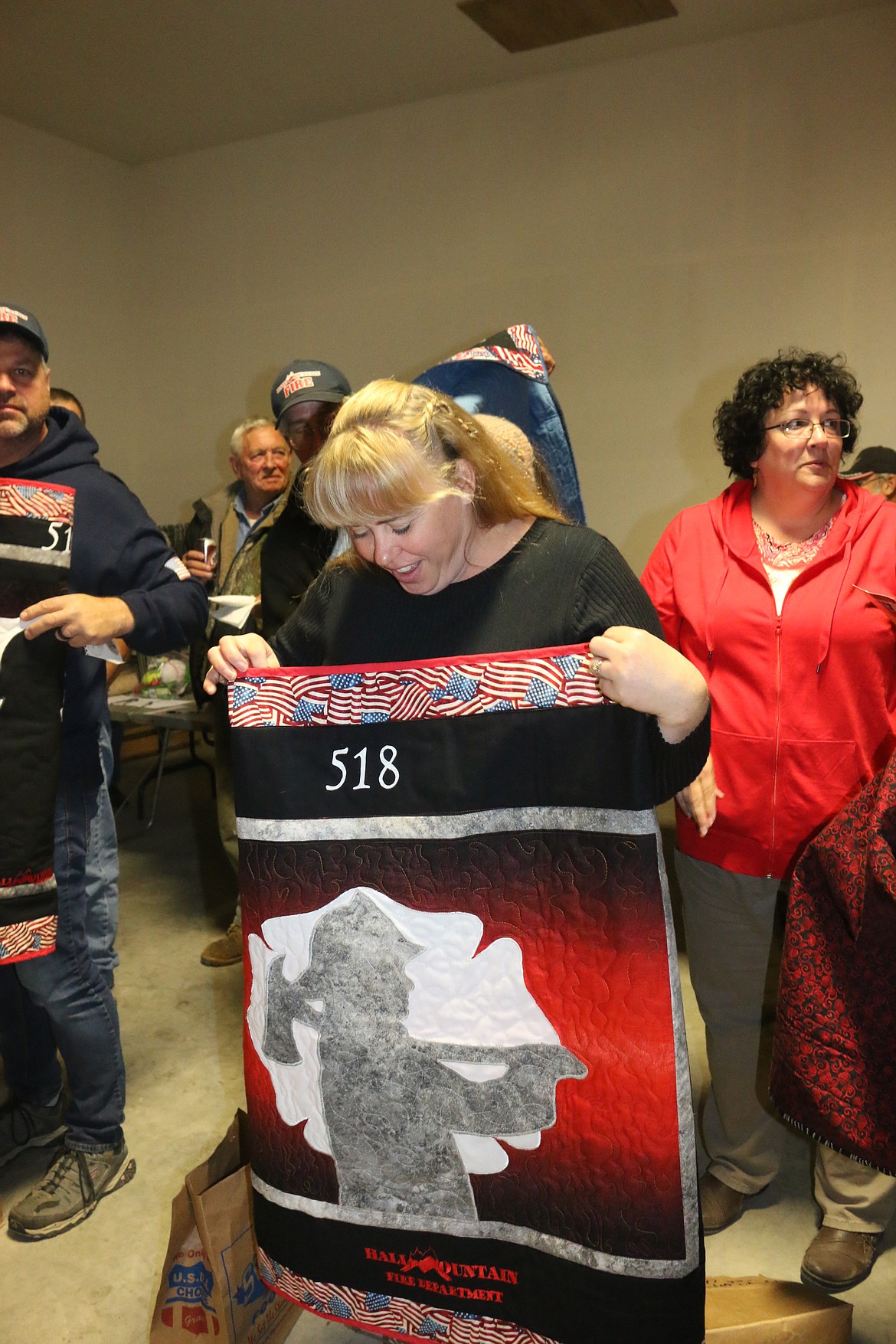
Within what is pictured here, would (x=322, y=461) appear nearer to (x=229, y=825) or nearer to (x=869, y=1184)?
(x=869, y=1184)

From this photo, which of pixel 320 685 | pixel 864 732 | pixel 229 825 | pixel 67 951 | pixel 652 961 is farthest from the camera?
pixel 229 825

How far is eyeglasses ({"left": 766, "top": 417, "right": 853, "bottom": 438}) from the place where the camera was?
6.16 feet

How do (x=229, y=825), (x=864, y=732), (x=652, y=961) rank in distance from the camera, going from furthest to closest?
(x=229, y=825), (x=864, y=732), (x=652, y=961)

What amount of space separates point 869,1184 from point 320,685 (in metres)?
1.42

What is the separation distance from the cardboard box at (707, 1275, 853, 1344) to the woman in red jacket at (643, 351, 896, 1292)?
301 millimetres

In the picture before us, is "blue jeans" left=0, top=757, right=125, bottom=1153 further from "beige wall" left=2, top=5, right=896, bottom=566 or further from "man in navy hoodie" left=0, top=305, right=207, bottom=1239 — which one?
"beige wall" left=2, top=5, right=896, bottom=566

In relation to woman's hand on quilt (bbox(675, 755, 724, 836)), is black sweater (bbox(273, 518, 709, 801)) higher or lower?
higher

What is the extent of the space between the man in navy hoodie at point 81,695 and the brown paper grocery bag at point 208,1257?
1.85ft

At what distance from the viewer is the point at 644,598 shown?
122cm

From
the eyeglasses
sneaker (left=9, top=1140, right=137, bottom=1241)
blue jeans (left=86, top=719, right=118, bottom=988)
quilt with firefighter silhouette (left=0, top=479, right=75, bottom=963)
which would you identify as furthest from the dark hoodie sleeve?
the eyeglasses

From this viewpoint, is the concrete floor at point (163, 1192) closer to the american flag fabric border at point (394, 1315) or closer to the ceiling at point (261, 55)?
the american flag fabric border at point (394, 1315)

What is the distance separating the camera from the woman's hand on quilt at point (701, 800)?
1.37 m

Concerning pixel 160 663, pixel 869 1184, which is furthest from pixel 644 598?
pixel 160 663

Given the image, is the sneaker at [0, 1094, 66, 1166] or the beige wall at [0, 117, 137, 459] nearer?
the sneaker at [0, 1094, 66, 1166]
